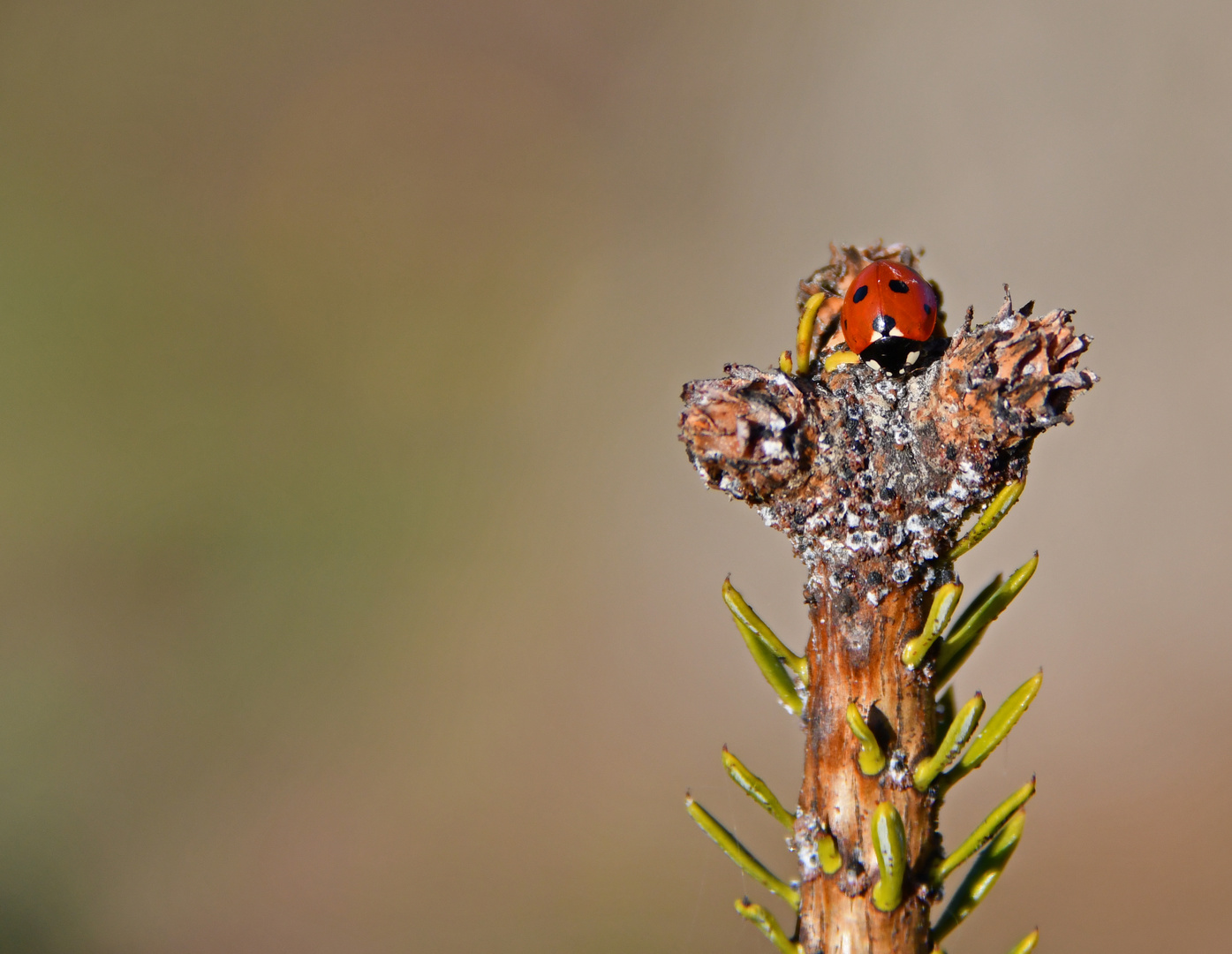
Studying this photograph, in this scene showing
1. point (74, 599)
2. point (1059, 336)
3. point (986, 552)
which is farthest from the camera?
point (74, 599)

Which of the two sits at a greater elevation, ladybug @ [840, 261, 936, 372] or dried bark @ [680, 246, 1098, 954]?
ladybug @ [840, 261, 936, 372]

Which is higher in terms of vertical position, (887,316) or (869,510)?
(887,316)

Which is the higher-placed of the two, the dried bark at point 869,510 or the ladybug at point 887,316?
the ladybug at point 887,316

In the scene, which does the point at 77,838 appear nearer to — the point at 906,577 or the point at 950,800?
the point at 950,800

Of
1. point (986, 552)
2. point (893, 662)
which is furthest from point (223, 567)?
point (893, 662)
